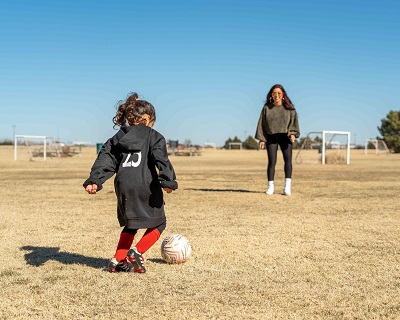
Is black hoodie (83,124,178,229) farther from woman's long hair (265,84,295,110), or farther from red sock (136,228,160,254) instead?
woman's long hair (265,84,295,110)

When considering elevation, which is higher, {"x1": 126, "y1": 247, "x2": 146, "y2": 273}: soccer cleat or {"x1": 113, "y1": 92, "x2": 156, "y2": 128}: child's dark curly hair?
{"x1": 113, "y1": 92, "x2": 156, "y2": 128}: child's dark curly hair

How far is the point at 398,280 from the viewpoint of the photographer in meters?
4.06

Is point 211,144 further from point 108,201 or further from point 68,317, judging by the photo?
point 68,317

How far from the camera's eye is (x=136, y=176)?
4289mm

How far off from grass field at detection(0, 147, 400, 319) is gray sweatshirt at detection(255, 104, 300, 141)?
1.97 m

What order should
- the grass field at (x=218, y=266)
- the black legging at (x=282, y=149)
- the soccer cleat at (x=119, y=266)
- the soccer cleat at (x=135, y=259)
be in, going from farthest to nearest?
1. the black legging at (x=282, y=149)
2. the soccer cleat at (x=119, y=266)
3. the soccer cleat at (x=135, y=259)
4. the grass field at (x=218, y=266)

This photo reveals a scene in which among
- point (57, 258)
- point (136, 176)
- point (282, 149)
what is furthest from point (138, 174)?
point (282, 149)

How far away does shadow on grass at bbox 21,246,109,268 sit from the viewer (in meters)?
4.70

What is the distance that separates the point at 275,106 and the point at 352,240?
5.15 m

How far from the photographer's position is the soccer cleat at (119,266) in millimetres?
4309

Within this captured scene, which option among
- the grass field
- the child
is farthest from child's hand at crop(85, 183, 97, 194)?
the grass field

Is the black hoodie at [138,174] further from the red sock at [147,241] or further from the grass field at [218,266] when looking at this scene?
the grass field at [218,266]

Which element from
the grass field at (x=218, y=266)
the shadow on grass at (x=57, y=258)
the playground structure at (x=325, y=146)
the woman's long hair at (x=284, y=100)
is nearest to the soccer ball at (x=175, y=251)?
the grass field at (x=218, y=266)

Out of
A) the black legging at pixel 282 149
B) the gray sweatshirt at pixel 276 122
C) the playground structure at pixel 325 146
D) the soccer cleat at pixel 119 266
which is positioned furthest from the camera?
the playground structure at pixel 325 146
